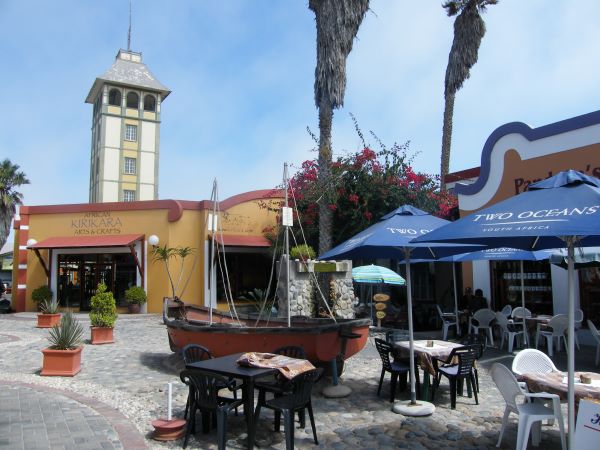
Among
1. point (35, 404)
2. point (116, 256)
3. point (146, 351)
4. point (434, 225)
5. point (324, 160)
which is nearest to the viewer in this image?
point (35, 404)

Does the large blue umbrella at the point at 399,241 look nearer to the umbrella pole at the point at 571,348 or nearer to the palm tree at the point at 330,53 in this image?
the umbrella pole at the point at 571,348

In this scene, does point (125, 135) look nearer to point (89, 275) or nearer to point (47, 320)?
point (89, 275)

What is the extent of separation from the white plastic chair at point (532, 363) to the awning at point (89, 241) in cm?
1564

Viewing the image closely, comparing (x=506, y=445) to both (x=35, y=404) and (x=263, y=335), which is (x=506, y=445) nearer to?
(x=263, y=335)

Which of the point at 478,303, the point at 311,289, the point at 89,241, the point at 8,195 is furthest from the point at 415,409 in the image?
the point at 8,195

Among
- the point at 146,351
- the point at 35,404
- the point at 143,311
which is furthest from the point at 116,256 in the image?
the point at 35,404

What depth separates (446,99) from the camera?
20.3m

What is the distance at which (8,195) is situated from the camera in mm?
23531

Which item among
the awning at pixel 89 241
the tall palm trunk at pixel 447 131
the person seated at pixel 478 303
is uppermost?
the tall palm trunk at pixel 447 131

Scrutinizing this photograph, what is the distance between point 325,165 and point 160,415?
10.6 meters

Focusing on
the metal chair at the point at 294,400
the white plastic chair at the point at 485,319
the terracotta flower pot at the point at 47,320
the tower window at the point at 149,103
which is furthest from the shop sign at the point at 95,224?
the tower window at the point at 149,103

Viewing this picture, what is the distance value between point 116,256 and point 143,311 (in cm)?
280

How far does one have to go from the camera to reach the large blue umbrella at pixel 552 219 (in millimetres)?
3582

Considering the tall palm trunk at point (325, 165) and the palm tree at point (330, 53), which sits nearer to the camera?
the palm tree at point (330, 53)
